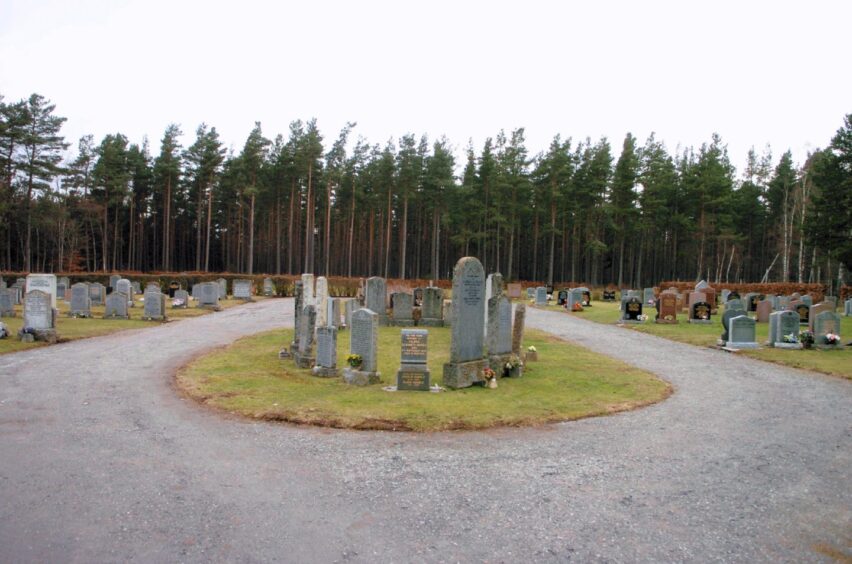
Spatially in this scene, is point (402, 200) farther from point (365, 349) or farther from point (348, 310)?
point (365, 349)

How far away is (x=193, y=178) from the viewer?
2351 inches

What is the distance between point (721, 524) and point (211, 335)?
654 inches

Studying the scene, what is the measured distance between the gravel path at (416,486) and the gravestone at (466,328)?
2.78 meters

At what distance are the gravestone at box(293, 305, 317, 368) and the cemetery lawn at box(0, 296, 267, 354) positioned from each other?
7.83 metres

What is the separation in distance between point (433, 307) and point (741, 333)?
11.4 m

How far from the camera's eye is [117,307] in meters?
22.4

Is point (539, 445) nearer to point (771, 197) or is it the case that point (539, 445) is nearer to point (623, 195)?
point (623, 195)

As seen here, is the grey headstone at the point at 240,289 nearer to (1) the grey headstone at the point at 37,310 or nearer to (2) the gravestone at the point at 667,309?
(1) the grey headstone at the point at 37,310

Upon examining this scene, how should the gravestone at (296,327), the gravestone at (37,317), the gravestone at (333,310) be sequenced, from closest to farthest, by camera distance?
the gravestone at (296,327) < the gravestone at (37,317) < the gravestone at (333,310)

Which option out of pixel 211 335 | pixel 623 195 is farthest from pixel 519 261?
pixel 211 335

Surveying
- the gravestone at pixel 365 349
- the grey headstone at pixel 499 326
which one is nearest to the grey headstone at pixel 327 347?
the gravestone at pixel 365 349

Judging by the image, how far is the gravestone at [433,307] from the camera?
74.4ft

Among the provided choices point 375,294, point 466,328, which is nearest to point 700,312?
point 375,294

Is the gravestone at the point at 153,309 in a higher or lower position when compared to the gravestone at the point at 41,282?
lower
